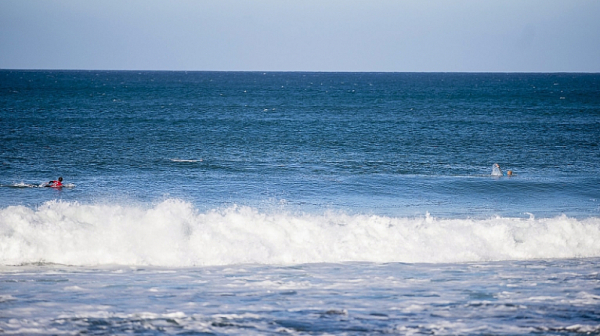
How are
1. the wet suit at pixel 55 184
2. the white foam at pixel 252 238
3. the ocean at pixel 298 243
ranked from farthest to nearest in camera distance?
the wet suit at pixel 55 184
the white foam at pixel 252 238
the ocean at pixel 298 243

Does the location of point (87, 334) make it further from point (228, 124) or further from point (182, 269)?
point (228, 124)

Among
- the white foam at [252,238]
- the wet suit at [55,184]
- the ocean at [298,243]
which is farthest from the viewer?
the wet suit at [55,184]

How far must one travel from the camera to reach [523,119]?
64.1m

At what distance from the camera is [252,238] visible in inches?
667

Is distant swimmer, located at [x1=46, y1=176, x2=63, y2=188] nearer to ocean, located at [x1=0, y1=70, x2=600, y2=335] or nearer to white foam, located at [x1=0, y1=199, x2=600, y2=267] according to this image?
ocean, located at [x1=0, y1=70, x2=600, y2=335]

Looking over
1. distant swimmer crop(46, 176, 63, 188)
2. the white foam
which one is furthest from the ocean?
distant swimmer crop(46, 176, 63, 188)

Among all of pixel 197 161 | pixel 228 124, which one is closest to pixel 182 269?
pixel 197 161

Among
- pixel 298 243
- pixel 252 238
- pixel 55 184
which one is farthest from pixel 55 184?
pixel 298 243

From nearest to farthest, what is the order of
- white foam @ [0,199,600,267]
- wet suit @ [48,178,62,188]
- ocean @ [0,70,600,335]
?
ocean @ [0,70,600,335] → white foam @ [0,199,600,267] → wet suit @ [48,178,62,188]

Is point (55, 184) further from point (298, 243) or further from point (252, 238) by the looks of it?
point (298, 243)

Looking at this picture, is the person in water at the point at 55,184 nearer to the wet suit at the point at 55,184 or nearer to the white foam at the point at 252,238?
the wet suit at the point at 55,184

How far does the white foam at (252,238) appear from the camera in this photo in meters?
15.7

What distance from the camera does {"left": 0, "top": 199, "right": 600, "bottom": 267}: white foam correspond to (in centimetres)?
1570

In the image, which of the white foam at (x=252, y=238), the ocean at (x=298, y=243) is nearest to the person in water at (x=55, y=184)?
the ocean at (x=298, y=243)
